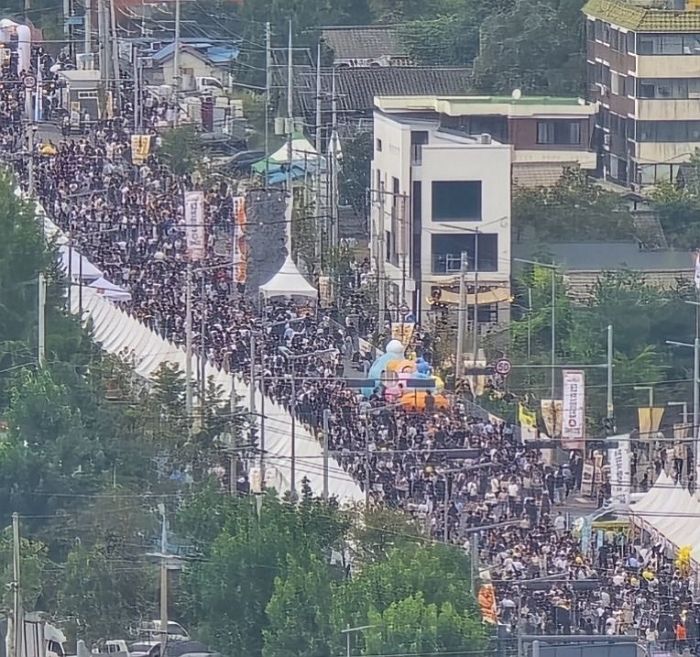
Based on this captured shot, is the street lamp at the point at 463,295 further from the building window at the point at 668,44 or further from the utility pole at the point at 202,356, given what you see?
the building window at the point at 668,44

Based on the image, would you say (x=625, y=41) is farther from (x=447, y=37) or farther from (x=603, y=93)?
(x=447, y=37)

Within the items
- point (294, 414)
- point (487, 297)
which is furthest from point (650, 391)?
point (294, 414)

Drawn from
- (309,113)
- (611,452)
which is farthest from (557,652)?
(309,113)

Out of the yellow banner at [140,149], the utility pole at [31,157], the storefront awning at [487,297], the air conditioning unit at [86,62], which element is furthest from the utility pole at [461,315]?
the air conditioning unit at [86,62]

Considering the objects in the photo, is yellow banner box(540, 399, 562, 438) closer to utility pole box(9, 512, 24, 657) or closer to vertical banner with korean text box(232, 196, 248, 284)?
vertical banner with korean text box(232, 196, 248, 284)

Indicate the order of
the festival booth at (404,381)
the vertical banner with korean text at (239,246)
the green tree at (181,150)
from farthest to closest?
the green tree at (181,150)
the vertical banner with korean text at (239,246)
the festival booth at (404,381)

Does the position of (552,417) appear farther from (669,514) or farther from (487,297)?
(487,297)
